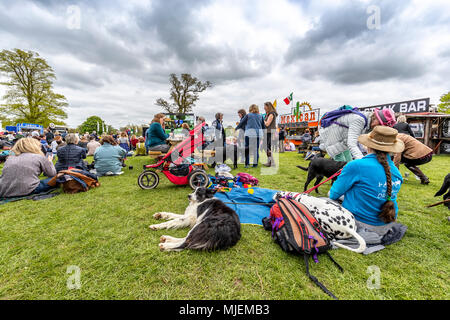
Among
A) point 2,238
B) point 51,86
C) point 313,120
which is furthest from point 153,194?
point 51,86

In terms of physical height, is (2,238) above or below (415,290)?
above

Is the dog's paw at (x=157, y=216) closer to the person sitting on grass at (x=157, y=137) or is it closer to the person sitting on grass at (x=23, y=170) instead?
the person sitting on grass at (x=23, y=170)

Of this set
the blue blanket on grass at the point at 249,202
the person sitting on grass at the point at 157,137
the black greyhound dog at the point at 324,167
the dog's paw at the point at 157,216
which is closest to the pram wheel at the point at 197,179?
the blue blanket on grass at the point at 249,202

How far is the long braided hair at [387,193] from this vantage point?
1.95 metres

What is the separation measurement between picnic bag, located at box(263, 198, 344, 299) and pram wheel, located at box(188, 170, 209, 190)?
96.0 inches

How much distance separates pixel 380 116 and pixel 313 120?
19341 millimetres

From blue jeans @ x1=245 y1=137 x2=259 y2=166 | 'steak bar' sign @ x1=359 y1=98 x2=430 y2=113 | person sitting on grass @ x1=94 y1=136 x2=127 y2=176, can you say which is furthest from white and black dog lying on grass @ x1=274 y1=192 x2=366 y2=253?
'steak bar' sign @ x1=359 y1=98 x2=430 y2=113

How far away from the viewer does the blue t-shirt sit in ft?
6.52

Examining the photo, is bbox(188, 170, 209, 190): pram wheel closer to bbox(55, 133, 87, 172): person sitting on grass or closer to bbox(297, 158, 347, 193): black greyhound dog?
bbox(297, 158, 347, 193): black greyhound dog

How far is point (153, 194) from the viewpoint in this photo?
3.93 m

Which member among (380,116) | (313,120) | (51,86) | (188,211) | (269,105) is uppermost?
(51,86)

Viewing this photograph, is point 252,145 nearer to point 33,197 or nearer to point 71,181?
point 71,181

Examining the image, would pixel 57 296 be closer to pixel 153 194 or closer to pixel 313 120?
pixel 153 194

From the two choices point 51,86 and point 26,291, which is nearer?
point 26,291
